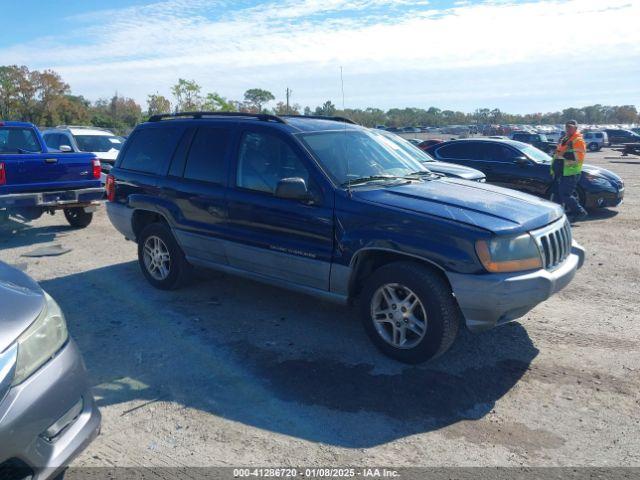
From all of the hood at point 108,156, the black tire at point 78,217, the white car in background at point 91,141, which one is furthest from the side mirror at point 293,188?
the hood at point 108,156

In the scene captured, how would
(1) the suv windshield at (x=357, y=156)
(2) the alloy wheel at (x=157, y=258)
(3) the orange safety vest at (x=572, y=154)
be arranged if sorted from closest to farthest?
(1) the suv windshield at (x=357, y=156)
(2) the alloy wheel at (x=157, y=258)
(3) the orange safety vest at (x=572, y=154)

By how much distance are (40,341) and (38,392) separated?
0.28m

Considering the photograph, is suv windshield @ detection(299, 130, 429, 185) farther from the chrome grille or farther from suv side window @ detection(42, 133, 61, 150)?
suv side window @ detection(42, 133, 61, 150)

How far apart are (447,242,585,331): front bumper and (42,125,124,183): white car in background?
41.1 ft

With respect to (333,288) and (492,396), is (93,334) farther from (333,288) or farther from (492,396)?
(492,396)

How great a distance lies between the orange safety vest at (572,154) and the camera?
34.2 feet

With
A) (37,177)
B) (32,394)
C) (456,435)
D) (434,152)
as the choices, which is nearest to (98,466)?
(32,394)

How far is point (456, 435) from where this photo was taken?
3.62m

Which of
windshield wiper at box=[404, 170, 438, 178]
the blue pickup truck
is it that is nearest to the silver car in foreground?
windshield wiper at box=[404, 170, 438, 178]

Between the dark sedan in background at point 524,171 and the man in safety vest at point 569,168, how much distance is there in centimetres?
77

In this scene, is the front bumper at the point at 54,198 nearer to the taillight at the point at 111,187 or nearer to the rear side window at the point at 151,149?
the taillight at the point at 111,187

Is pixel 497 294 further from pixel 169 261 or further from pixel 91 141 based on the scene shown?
pixel 91 141

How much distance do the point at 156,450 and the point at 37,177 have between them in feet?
23.0

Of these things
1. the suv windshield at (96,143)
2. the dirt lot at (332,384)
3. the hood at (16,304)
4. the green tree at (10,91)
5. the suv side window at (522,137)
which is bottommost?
the dirt lot at (332,384)
